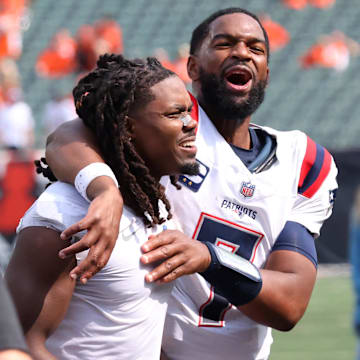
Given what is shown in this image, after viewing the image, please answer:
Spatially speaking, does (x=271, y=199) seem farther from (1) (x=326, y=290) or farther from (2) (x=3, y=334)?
(1) (x=326, y=290)

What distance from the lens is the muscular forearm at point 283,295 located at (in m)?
2.85

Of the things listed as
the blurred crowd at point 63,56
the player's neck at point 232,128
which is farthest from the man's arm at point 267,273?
the blurred crowd at point 63,56

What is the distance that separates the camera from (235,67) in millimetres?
3223

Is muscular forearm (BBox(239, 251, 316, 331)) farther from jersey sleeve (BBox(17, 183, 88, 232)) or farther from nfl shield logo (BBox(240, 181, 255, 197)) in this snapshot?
jersey sleeve (BBox(17, 183, 88, 232))

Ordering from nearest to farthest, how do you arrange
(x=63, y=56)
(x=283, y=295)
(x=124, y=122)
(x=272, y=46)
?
(x=124, y=122)
(x=283, y=295)
(x=63, y=56)
(x=272, y=46)

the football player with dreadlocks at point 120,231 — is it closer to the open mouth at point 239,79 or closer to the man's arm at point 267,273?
the man's arm at point 267,273

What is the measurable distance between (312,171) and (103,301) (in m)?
1.23

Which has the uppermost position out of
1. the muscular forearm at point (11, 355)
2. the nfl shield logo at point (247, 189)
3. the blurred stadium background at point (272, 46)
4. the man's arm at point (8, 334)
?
the man's arm at point (8, 334)

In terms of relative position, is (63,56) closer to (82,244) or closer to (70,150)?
(70,150)

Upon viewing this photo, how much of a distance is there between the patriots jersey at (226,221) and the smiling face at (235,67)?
114 millimetres

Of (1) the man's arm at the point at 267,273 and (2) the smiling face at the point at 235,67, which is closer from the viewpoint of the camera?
(1) the man's arm at the point at 267,273

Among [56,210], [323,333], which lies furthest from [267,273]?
[323,333]

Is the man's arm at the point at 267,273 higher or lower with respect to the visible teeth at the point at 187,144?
lower

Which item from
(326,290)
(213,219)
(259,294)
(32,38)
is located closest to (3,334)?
(259,294)
